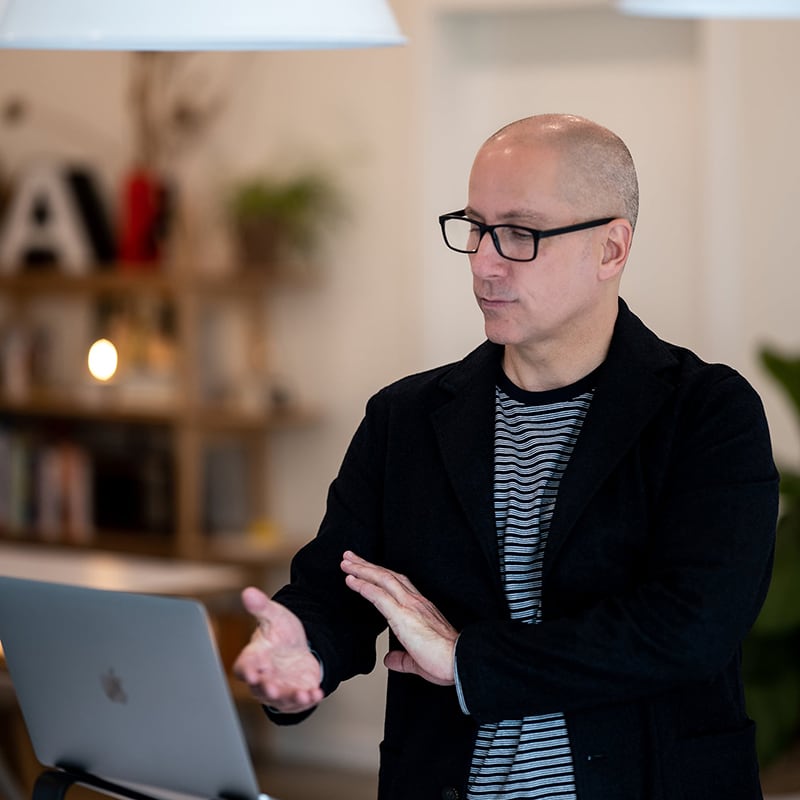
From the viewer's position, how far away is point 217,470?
215 inches

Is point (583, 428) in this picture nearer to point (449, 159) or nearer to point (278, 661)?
point (278, 661)

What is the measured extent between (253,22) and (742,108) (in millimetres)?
2963

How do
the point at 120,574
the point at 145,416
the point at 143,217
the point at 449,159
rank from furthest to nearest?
1. the point at 143,217
2. the point at 145,416
3. the point at 449,159
4. the point at 120,574

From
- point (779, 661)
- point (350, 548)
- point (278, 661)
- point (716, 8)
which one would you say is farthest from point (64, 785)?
point (779, 661)

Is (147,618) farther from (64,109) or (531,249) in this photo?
(64,109)

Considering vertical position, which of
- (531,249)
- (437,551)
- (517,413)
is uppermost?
(531,249)

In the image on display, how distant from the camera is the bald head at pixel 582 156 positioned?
1.87 metres

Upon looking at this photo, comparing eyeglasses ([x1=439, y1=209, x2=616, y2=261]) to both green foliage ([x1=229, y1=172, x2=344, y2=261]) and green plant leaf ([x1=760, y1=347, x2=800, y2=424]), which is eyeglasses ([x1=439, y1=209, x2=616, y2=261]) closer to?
green plant leaf ([x1=760, y1=347, x2=800, y2=424])

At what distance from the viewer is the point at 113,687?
5.97ft

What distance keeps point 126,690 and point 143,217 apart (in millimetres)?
3745

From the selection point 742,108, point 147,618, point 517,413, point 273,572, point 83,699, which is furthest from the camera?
point 273,572

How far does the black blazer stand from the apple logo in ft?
0.82

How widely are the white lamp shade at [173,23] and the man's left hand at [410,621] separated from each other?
647 mm

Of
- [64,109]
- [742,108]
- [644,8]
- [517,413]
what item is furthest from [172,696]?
[64,109]
